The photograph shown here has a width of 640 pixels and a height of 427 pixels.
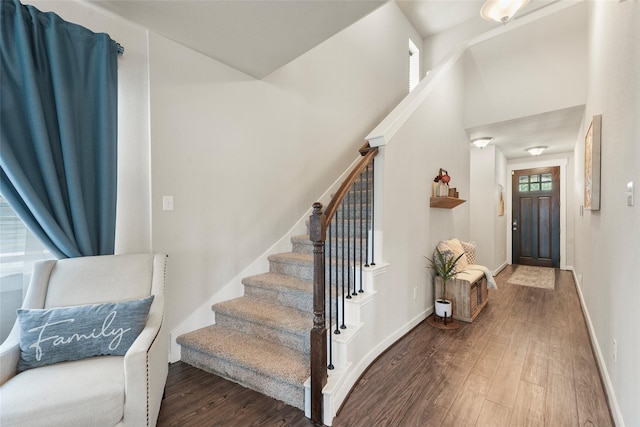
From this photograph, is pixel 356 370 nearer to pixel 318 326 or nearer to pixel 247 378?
pixel 318 326

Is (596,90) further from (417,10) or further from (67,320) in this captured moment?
(67,320)

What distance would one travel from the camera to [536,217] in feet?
22.3

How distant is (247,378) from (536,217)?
743cm

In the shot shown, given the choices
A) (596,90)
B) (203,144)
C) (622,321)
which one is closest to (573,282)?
(596,90)

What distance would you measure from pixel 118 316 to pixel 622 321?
110 inches

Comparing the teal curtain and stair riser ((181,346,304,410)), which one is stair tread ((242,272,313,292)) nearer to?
stair riser ((181,346,304,410))

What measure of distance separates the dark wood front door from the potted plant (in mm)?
4810

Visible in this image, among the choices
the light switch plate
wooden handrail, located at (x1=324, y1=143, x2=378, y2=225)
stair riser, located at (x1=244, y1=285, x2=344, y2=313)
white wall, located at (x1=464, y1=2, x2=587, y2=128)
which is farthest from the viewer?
white wall, located at (x1=464, y1=2, x2=587, y2=128)

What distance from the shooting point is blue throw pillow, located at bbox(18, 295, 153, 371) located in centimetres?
143

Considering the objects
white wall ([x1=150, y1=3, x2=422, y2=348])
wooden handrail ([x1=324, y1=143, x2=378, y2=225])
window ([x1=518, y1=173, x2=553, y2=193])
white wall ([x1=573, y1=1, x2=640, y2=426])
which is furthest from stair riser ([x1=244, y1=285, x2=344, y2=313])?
window ([x1=518, y1=173, x2=553, y2=193])

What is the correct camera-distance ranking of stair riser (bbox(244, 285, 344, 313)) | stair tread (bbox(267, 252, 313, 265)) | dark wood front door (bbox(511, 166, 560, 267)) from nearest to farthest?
stair riser (bbox(244, 285, 344, 313))
stair tread (bbox(267, 252, 313, 265))
dark wood front door (bbox(511, 166, 560, 267))

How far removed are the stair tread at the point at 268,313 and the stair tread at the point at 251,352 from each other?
0.15 m

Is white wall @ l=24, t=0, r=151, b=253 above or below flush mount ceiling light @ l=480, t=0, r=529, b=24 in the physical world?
below

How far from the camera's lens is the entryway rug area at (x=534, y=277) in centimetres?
506
